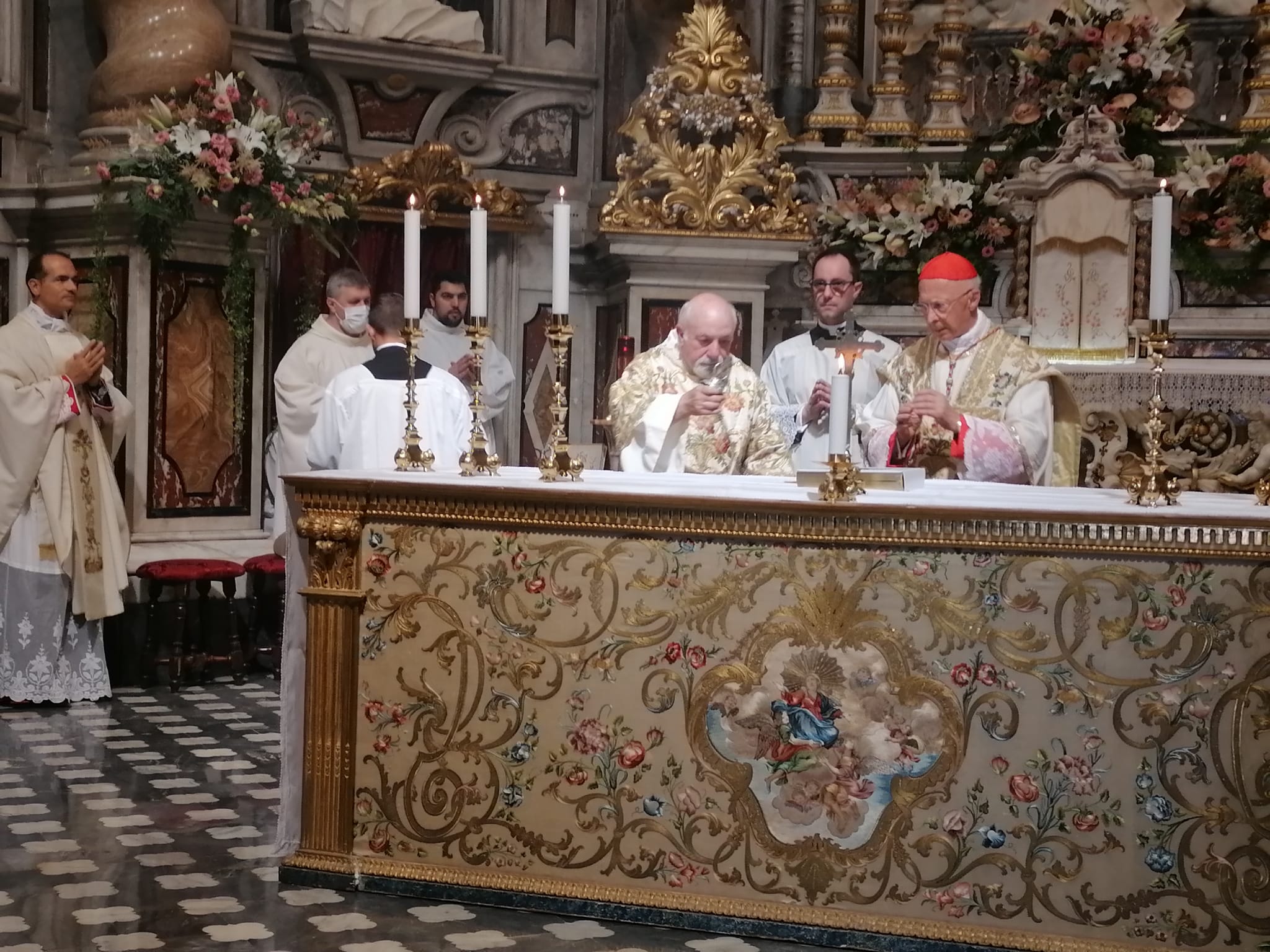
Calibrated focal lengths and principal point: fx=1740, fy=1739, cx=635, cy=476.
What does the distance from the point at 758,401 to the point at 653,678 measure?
2131 millimetres

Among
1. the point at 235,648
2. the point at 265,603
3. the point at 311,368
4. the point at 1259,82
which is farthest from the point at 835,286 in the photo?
the point at 235,648

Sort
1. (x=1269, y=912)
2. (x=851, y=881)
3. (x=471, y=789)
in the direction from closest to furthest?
(x=1269, y=912) → (x=851, y=881) → (x=471, y=789)

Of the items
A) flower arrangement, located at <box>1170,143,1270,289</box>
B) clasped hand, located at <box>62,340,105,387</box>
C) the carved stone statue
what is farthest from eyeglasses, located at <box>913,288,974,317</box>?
the carved stone statue

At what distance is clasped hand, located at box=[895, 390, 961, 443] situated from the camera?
17.3 ft

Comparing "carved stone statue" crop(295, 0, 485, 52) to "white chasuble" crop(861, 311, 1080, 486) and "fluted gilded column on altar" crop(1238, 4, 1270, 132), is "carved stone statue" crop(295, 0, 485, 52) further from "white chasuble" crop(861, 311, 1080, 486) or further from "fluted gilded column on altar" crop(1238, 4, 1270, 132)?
"white chasuble" crop(861, 311, 1080, 486)

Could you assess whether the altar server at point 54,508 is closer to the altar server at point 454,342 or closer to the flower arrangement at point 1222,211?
the altar server at point 454,342

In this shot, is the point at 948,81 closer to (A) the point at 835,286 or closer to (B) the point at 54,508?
(A) the point at 835,286

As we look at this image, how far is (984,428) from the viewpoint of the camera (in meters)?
5.58

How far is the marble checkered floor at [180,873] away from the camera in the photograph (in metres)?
4.22

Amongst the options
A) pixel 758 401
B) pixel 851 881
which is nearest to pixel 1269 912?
pixel 851 881

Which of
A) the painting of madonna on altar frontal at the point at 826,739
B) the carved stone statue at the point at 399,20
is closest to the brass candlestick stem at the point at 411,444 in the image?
the painting of madonna on altar frontal at the point at 826,739

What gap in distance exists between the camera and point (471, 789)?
454 centimetres

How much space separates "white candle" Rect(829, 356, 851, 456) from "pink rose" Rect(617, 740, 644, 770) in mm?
886

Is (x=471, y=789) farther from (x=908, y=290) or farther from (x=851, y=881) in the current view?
(x=908, y=290)
